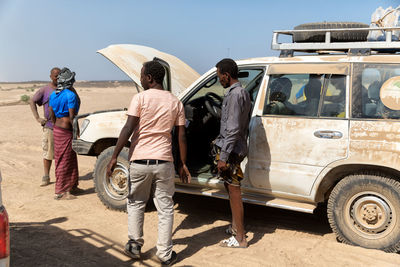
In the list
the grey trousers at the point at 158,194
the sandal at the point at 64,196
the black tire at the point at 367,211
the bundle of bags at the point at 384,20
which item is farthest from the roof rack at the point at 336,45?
the sandal at the point at 64,196

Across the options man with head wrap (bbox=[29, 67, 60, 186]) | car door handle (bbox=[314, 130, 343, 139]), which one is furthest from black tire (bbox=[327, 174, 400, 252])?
man with head wrap (bbox=[29, 67, 60, 186])

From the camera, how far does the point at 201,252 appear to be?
4.77 m

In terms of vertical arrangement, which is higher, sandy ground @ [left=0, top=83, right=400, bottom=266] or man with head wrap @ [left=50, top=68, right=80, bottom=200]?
man with head wrap @ [left=50, top=68, right=80, bottom=200]

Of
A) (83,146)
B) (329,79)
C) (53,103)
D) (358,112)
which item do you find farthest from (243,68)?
(53,103)

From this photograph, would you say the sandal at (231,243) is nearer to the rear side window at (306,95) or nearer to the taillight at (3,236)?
the rear side window at (306,95)

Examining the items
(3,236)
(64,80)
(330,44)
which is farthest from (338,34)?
(3,236)

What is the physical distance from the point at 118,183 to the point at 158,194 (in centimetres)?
178

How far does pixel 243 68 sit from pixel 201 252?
2.17 metres

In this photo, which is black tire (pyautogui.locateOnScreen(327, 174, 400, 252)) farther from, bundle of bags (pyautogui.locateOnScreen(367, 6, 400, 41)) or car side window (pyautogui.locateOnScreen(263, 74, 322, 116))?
bundle of bags (pyautogui.locateOnScreen(367, 6, 400, 41))

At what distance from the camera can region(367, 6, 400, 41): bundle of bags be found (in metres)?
5.10

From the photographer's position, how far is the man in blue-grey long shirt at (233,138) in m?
4.51

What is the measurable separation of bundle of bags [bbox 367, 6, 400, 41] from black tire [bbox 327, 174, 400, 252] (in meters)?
1.64

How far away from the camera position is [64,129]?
665 centimetres

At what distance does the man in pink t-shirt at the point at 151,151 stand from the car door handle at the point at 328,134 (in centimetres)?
146
